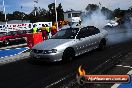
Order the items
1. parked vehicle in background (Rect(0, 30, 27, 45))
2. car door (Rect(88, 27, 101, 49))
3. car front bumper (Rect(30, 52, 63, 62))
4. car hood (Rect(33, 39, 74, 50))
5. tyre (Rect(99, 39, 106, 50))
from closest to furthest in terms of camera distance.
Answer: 1. car front bumper (Rect(30, 52, 63, 62))
2. car hood (Rect(33, 39, 74, 50))
3. car door (Rect(88, 27, 101, 49))
4. tyre (Rect(99, 39, 106, 50))
5. parked vehicle in background (Rect(0, 30, 27, 45))

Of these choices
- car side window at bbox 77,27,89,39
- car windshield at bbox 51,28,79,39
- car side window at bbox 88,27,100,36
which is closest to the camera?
car windshield at bbox 51,28,79,39

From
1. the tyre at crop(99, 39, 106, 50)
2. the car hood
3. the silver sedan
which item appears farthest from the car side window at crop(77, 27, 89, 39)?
the tyre at crop(99, 39, 106, 50)

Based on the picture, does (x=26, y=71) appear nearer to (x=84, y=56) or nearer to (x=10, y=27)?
(x=84, y=56)

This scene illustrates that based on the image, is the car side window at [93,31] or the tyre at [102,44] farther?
the tyre at [102,44]

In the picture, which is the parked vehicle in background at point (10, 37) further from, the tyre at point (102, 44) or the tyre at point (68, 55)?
the tyre at point (68, 55)

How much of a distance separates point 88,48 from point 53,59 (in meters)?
2.55

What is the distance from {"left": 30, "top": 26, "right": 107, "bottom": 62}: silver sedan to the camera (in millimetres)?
10898

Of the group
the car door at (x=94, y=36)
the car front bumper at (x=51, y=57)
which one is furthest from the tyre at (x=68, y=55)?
the car door at (x=94, y=36)

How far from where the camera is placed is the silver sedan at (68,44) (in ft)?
35.8

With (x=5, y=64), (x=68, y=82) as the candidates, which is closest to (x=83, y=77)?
(x=68, y=82)

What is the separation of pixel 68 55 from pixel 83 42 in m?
1.38

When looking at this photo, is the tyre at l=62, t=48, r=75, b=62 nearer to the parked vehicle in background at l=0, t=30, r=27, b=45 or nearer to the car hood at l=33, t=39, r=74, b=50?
the car hood at l=33, t=39, r=74, b=50

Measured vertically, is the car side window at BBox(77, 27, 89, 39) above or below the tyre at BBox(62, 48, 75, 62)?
above

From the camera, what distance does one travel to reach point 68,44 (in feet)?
37.1
